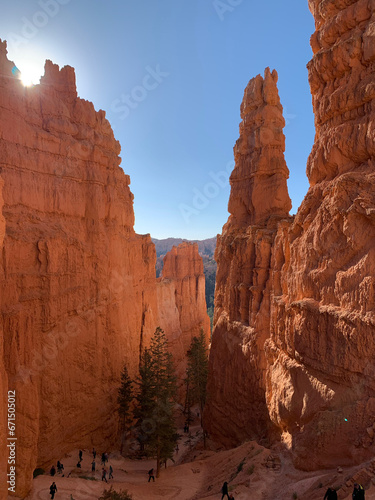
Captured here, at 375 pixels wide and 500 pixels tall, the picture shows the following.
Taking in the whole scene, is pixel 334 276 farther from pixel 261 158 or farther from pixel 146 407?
pixel 146 407

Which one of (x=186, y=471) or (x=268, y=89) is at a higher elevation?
(x=268, y=89)

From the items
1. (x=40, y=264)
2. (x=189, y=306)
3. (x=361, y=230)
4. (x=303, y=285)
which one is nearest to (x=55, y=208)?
(x=40, y=264)

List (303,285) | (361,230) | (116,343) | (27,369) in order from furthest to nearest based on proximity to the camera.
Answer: (116,343) → (27,369) → (303,285) → (361,230)

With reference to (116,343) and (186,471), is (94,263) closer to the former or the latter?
(116,343)

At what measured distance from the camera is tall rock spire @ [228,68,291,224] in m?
22.8

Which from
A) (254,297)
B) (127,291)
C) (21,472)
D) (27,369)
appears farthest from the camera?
(127,291)

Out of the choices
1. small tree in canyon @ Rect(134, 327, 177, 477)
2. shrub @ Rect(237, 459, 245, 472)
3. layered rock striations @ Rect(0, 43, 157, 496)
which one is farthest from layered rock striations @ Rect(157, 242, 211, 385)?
shrub @ Rect(237, 459, 245, 472)

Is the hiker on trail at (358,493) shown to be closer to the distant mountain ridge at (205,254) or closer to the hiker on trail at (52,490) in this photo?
the hiker on trail at (52,490)

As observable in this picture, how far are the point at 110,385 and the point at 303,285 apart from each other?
1807 centimetres

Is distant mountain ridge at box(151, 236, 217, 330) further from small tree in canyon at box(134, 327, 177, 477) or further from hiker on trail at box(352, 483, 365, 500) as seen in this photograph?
hiker on trail at box(352, 483, 365, 500)

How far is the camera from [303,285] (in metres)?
10.3

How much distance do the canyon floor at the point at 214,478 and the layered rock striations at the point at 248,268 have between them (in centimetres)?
279

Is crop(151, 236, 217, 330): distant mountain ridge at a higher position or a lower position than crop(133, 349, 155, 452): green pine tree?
higher

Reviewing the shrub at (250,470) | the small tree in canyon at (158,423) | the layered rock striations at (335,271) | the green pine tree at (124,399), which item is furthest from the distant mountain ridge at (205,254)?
the layered rock striations at (335,271)
